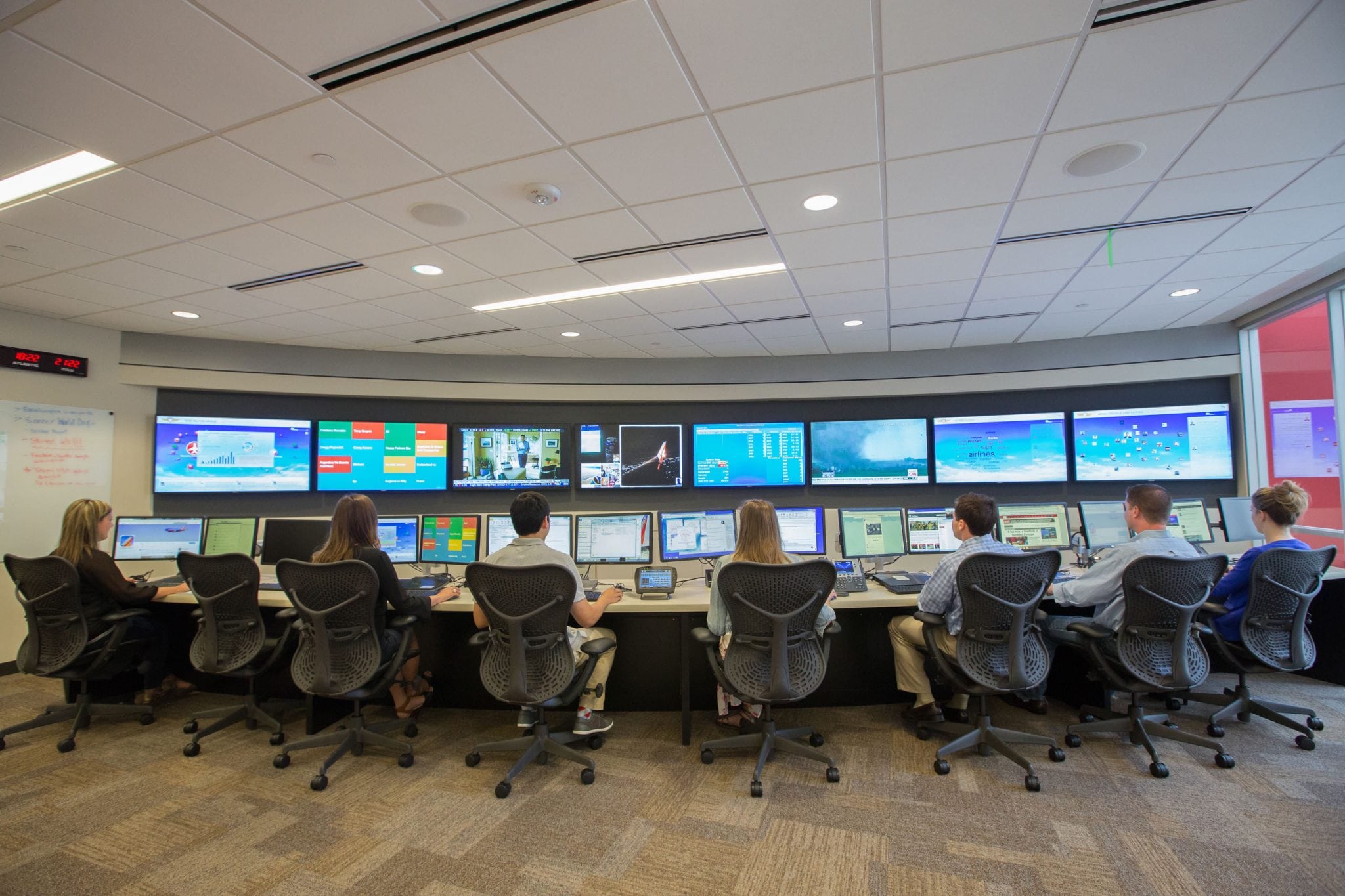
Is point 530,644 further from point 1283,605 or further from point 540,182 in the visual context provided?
point 1283,605

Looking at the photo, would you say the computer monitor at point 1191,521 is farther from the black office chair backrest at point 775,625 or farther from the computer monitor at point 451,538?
the computer monitor at point 451,538

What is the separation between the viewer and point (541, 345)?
505 centimetres

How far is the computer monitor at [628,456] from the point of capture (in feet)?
18.4

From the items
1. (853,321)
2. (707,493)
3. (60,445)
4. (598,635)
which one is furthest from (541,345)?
(60,445)

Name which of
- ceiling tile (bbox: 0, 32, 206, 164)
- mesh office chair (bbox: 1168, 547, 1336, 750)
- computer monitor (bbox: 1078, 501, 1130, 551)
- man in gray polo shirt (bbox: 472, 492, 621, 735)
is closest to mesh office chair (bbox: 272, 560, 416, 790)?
man in gray polo shirt (bbox: 472, 492, 621, 735)

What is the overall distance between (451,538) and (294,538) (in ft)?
3.12

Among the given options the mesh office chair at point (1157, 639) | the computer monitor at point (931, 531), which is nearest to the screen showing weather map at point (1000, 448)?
the computer monitor at point (931, 531)

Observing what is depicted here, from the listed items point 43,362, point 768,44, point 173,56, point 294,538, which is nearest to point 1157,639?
point 768,44

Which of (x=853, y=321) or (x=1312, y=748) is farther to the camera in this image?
(x=853, y=321)

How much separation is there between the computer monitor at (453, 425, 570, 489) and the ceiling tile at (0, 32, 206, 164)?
3.53 m

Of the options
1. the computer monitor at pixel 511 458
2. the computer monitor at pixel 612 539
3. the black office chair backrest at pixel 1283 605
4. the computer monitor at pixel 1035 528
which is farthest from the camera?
the computer monitor at pixel 511 458

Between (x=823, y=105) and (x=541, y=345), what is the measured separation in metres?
3.57

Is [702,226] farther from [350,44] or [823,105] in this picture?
[350,44]

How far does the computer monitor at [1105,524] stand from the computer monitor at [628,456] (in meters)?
3.17
